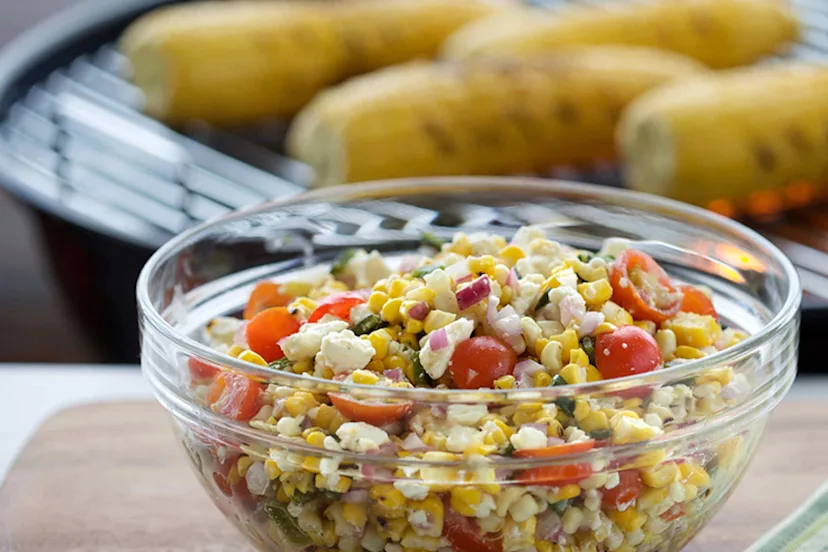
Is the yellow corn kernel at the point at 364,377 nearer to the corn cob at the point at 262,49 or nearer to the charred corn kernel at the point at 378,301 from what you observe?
the charred corn kernel at the point at 378,301

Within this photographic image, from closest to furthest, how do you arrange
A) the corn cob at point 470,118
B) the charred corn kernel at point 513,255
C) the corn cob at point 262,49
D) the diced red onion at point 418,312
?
the diced red onion at point 418,312
the charred corn kernel at point 513,255
the corn cob at point 470,118
the corn cob at point 262,49

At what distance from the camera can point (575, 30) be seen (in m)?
2.33

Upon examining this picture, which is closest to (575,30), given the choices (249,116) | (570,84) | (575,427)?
(570,84)

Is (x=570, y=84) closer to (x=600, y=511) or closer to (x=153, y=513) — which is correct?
(x=153, y=513)

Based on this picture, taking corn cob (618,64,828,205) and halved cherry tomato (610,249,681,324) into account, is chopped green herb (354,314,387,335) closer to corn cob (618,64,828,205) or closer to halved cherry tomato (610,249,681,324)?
halved cherry tomato (610,249,681,324)

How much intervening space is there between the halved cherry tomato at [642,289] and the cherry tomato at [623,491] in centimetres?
16

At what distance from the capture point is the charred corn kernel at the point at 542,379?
0.85m

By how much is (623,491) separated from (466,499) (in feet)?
0.36

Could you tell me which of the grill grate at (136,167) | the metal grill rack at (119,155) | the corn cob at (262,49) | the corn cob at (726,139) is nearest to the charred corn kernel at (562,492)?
the metal grill rack at (119,155)

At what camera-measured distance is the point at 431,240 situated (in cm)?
118

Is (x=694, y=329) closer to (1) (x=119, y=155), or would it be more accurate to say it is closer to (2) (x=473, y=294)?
(2) (x=473, y=294)

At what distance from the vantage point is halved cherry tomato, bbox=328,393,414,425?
783mm

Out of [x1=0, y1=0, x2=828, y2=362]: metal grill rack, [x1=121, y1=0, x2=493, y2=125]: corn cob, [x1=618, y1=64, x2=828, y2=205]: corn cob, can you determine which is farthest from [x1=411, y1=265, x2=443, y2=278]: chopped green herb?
[x1=121, y1=0, x2=493, y2=125]: corn cob

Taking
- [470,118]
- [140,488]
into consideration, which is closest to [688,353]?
[140,488]
